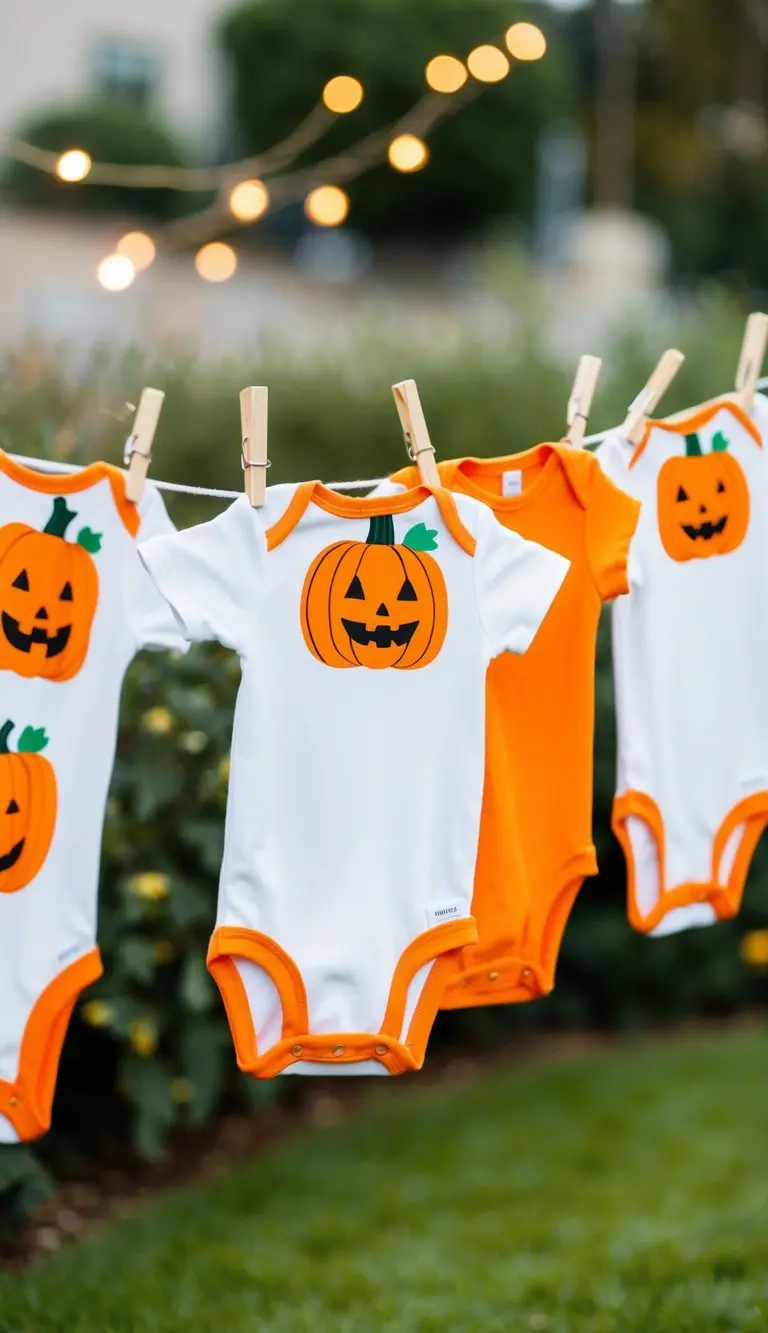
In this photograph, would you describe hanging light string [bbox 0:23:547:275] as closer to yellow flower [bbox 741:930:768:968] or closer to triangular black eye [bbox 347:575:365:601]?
triangular black eye [bbox 347:575:365:601]

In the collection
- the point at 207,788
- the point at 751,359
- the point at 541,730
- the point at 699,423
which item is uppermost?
the point at 751,359

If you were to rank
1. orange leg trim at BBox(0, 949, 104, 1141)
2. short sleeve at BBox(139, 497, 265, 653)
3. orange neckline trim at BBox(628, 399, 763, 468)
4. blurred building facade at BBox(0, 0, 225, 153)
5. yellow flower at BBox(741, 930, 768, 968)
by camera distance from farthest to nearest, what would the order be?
1. blurred building facade at BBox(0, 0, 225, 153)
2. yellow flower at BBox(741, 930, 768, 968)
3. orange neckline trim at BBox(628, 399, 763, 468)
4. orange leg trim at BBox(0, 949, 104, 1141)
5. short sleeve at BBox(139, 497, 265, 653)

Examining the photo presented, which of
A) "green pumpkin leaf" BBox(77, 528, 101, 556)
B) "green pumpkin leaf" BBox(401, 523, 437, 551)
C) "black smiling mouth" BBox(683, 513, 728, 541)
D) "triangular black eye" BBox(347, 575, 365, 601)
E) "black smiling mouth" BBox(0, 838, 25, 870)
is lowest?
"black smiling mouth" BBox(0, 838, 25, 870)

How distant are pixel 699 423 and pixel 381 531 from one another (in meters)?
0.71

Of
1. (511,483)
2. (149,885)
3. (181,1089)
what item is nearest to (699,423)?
(511,483)

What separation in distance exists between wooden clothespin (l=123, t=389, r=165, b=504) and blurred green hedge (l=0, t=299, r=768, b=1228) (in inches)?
31.2

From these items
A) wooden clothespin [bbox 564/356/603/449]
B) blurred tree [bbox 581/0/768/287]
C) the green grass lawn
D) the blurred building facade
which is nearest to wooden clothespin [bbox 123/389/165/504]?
wooden clothespin [bbox 564/356/603/449]

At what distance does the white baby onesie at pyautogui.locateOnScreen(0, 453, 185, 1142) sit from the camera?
6.78 feet

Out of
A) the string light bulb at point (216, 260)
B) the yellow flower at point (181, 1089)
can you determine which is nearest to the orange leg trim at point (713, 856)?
the yellow flower at point (181, 1089)

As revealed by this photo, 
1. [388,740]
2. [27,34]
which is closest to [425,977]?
[388,740]

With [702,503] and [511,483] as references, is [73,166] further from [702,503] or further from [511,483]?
[702,503]

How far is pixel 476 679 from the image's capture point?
2.04 metres

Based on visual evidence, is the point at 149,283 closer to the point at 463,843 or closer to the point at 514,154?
the point at 514,154

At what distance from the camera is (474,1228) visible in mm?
3295
